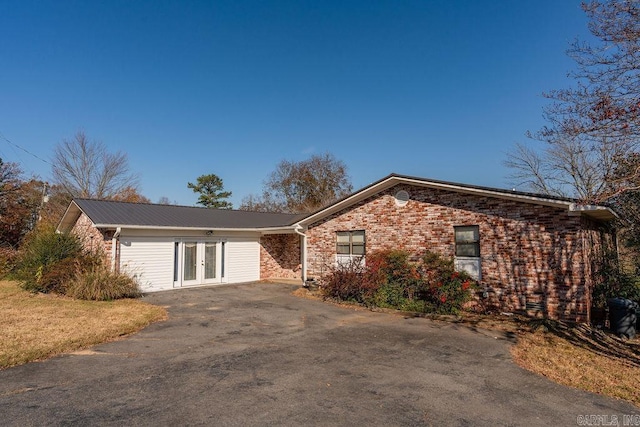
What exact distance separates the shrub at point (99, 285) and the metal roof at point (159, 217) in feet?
5.96

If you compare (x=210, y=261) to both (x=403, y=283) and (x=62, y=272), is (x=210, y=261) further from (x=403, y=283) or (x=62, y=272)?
(x=403, y=283)

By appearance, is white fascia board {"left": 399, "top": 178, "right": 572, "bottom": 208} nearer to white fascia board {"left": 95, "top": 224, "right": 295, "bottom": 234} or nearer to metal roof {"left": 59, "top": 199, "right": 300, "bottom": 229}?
white fascia board {"left": 95, "top": 224, "right": 295, "bottom": 234}

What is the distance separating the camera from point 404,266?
11.7 m

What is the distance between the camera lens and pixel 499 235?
405 inches

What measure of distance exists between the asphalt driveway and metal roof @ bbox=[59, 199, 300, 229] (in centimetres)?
717

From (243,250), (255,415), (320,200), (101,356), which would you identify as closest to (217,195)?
(320,200)

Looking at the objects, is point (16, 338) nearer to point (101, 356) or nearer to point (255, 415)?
point (101, 356)

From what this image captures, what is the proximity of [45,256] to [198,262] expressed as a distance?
5.81m

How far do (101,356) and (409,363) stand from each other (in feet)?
18.5

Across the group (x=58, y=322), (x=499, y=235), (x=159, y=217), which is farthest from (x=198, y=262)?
(x=499, y=235)

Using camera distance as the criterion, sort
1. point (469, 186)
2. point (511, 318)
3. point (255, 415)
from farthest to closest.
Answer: point (469, 186) → point (511, 318) → point (255, 415)

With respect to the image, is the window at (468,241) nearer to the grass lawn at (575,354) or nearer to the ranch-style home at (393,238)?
the ranch-style home at (393,238)

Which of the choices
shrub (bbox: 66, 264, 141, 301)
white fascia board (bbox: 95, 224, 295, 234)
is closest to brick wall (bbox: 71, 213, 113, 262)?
white fascia board (bbox: 95, 224, 295, 234)

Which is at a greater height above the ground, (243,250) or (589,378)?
(243,250)
